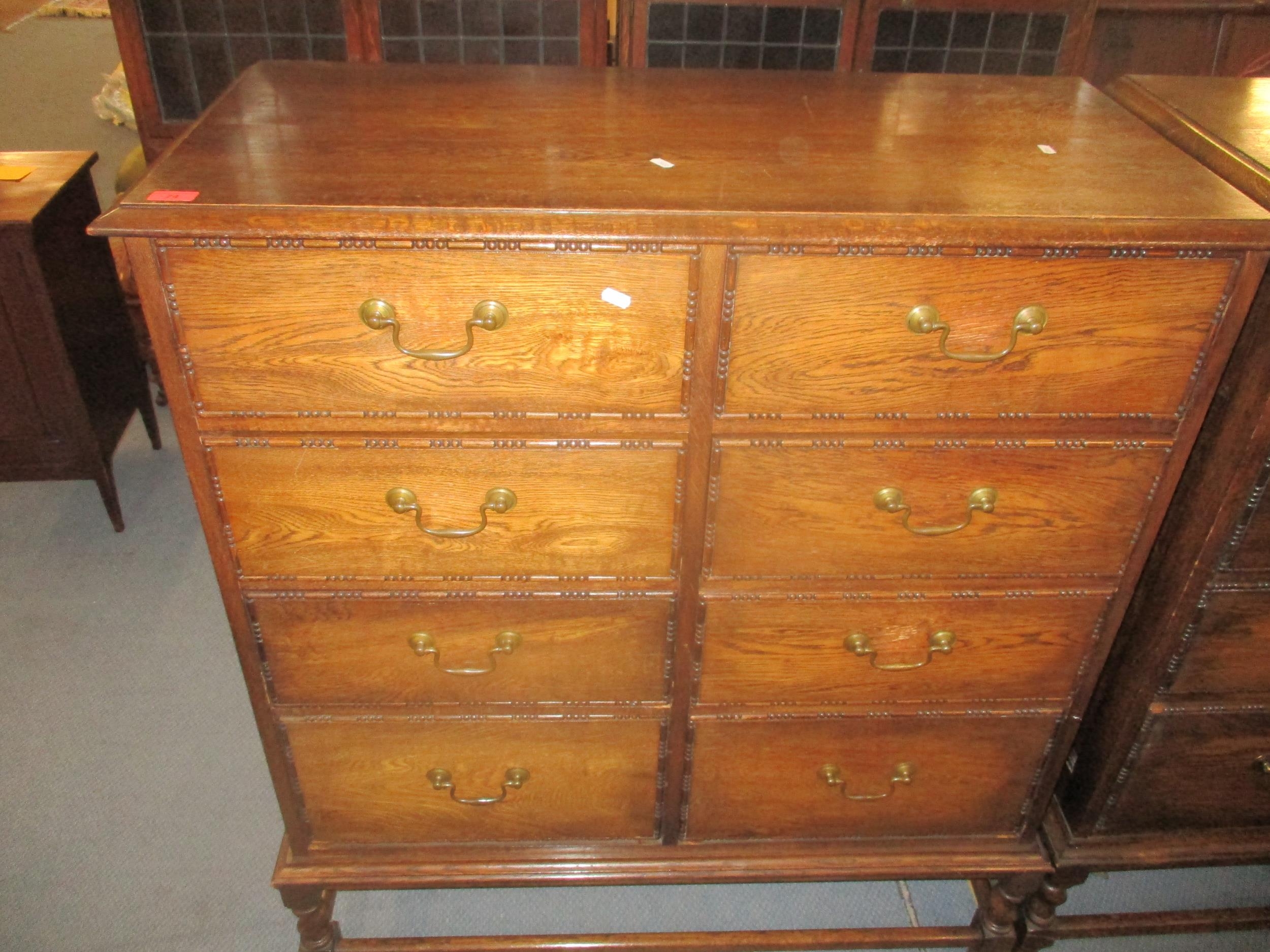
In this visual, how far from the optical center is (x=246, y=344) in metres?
1.01

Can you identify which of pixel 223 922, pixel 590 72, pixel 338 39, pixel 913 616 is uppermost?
pixel 590 72

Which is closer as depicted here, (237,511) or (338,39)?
(237,511)

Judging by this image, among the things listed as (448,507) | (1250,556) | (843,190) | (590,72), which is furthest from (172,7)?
(1250,556)

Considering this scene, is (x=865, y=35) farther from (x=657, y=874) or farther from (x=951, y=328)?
(x=657, y=874)

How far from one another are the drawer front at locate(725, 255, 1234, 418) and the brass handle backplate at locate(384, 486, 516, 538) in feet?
0.92

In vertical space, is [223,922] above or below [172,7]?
below

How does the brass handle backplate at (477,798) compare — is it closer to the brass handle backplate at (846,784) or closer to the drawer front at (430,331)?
the brass handle backplate at (846,784)

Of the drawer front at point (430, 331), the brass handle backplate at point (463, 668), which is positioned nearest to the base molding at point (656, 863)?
the brass handle backplate at point (463, 668)

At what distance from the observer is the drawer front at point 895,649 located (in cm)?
127

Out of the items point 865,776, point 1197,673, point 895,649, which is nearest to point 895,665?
point 895,649

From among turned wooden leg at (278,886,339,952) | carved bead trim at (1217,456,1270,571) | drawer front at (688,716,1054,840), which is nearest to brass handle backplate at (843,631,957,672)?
drawer front at (688,716,1054,840)

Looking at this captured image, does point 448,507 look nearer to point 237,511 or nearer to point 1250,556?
point 237,511

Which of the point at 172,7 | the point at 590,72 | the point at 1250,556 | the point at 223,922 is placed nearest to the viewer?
the point at 1250,556

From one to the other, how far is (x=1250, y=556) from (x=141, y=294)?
4.38 feet
